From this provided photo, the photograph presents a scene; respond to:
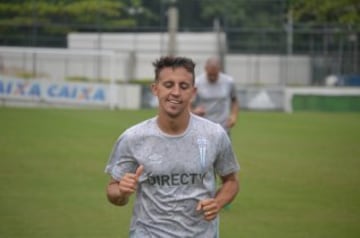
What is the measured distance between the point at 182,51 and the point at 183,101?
48709mm

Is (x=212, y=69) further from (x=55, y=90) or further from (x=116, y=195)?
(x=55, y=90)

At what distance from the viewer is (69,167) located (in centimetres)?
1822

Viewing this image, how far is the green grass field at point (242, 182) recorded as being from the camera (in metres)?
11.8

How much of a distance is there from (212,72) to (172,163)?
8.40 m

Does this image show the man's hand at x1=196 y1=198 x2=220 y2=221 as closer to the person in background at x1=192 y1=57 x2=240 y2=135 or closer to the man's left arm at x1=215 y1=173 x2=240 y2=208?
the man's left arm at x1=215 y1=173 x2=240 y2=208

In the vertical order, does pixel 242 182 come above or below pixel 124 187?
below

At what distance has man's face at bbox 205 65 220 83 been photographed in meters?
13.9

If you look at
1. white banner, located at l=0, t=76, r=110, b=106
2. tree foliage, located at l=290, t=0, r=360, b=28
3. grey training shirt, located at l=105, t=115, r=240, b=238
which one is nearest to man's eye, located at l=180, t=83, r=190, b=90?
grey training shirt, located at l=105, t=115, r=240, b=238

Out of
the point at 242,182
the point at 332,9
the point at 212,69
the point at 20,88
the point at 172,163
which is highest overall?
the point at 332,9

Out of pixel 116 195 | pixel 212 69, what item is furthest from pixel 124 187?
pixel 212 69

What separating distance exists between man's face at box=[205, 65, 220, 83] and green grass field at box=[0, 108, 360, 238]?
1.99m

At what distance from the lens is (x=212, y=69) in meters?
13.9

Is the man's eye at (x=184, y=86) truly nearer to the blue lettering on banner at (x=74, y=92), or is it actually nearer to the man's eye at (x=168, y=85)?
the man's eye at (x=168, y=85)

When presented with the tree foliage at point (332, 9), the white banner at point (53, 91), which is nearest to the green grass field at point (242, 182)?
the tree foliage at point (332, 9)
